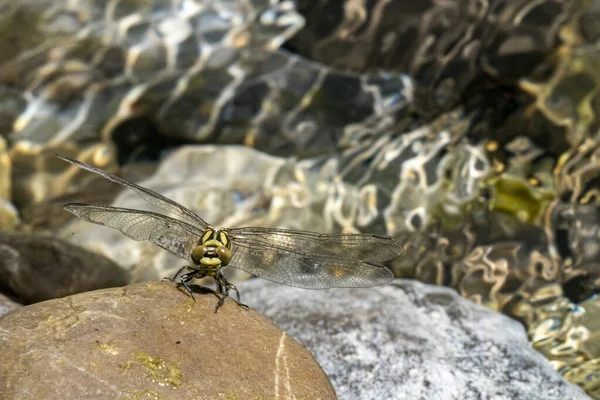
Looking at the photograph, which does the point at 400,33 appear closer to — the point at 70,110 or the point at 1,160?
the point at 70,110

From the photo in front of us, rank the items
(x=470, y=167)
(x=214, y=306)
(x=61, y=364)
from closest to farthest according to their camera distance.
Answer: (x=61, y=364)
(x=214, y=306)
(x=470, y=167)

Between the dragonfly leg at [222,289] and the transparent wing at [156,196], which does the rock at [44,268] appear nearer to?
the transparent wing at [156,196]

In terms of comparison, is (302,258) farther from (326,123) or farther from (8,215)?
(8,215)

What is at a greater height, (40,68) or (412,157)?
(40,68)

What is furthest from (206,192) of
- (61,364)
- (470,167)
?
(61,364)

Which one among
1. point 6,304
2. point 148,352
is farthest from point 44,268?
point 148,352

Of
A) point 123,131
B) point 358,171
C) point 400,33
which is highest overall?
point 400,33
